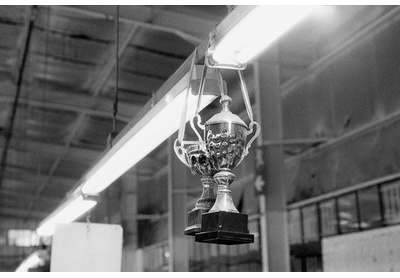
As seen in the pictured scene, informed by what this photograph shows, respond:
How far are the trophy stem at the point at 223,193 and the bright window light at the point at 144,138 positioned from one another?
1.29 feet

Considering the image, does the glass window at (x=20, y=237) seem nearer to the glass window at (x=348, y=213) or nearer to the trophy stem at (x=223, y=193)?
the glass window at (x=348, y=213)

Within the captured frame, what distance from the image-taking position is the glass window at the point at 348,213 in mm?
6488

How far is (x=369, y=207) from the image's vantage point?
625 centimetres

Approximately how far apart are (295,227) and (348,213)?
1.14 meters

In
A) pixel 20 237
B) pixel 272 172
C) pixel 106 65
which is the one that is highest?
pixel 106 65

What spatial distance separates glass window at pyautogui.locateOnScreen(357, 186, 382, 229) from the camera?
6.12 metres

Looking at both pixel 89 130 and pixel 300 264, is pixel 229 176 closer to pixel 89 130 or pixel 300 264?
pixel 300 264

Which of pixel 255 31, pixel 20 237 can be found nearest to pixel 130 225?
pixel 20 237

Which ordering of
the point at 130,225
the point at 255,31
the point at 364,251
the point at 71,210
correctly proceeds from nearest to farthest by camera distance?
1. the point at 255,31
2. the point at 71,210
3. the point at 364,251
4. the point at 130,225

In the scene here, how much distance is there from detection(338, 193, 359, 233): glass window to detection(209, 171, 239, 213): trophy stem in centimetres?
467

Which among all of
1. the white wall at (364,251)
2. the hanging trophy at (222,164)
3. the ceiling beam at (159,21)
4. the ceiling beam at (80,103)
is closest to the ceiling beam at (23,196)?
the ceiling beam at (80,103)

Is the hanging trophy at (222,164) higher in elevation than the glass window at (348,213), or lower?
lower

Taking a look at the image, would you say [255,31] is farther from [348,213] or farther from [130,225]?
[130,225]

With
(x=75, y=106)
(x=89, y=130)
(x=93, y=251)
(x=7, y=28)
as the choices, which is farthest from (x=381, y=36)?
(x=89, y=130)
